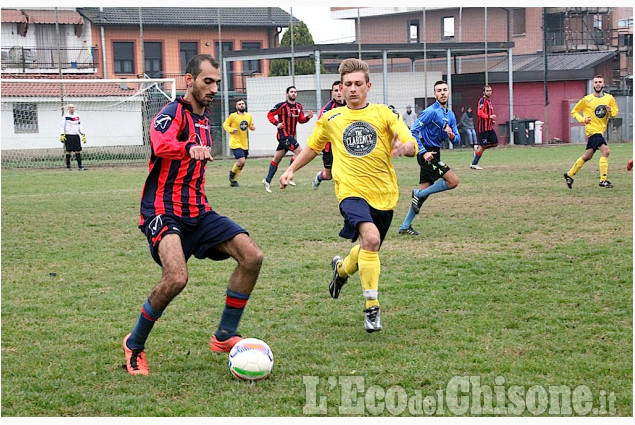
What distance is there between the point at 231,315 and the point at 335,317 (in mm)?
1118

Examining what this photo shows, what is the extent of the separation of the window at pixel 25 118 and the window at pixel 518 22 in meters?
25.9

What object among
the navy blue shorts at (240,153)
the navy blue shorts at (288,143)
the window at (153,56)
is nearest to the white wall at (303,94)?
the window at (153,56)

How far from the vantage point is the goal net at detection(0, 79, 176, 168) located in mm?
26531

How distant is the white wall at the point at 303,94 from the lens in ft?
102

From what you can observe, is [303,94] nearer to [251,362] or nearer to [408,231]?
[408,231]

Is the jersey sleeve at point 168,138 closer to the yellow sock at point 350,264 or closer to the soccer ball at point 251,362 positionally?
the soccer ball at point 251,362

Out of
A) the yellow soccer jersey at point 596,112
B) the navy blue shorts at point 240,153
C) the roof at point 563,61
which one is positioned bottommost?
the navy blue shorts at point 240,153

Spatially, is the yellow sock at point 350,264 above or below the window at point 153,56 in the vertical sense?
below

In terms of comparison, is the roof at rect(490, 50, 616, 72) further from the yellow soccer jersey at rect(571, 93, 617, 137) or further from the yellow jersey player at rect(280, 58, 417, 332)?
the yellow jersey player at rect(280, 58, 417, 332)

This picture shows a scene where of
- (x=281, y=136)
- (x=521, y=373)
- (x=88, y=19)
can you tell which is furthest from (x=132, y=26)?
(x=521, y=373)

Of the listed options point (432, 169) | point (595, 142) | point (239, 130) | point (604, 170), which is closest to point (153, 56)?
point (239, 130)

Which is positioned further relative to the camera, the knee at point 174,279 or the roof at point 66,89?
the roof at point 66,89

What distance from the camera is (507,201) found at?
13.3 meters

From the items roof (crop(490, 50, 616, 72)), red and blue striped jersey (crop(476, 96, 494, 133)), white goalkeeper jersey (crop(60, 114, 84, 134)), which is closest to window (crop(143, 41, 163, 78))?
white goalkeeper jersey (crop(60, 114, 84, 134))
